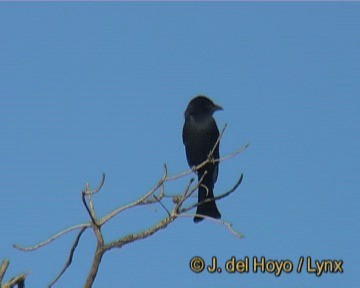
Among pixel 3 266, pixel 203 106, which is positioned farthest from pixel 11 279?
pixel 203 106

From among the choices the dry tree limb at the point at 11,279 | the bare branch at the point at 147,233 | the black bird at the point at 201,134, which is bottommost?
the dry tree limb at the point at 11,279

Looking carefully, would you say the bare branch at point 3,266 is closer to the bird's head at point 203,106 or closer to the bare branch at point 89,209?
the bare branch at point 89,209

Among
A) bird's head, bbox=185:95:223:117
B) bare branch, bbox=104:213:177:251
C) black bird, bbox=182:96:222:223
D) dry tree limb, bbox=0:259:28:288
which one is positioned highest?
bird's head, bbox=185:95:223:117

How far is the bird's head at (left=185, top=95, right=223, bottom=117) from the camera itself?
23.8 feet

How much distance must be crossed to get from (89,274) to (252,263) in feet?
7.50

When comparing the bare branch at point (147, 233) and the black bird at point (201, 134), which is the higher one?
the black bird at point (201, 134)

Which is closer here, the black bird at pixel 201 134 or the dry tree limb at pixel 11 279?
the dry tree limb at pixel 11 279

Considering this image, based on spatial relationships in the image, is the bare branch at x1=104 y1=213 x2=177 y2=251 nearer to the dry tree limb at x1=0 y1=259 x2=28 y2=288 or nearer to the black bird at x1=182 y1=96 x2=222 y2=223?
the dry tree limb at x1=0 y1=259 x2=28 y2=288

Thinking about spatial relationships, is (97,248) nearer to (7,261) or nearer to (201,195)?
(7,261)

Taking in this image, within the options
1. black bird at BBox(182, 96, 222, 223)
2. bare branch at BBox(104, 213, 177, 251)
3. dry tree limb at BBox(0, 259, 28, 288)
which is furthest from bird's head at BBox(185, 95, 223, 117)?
dry tree limb at BBox(0, 259, 28, 288)

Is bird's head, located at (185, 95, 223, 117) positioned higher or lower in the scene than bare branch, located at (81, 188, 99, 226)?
higher

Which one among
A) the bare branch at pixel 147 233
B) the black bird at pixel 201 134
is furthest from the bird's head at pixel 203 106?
the bare branch at pixel 147 233

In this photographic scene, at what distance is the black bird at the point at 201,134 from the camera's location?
23.7 feet

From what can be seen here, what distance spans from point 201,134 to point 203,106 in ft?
0.88
